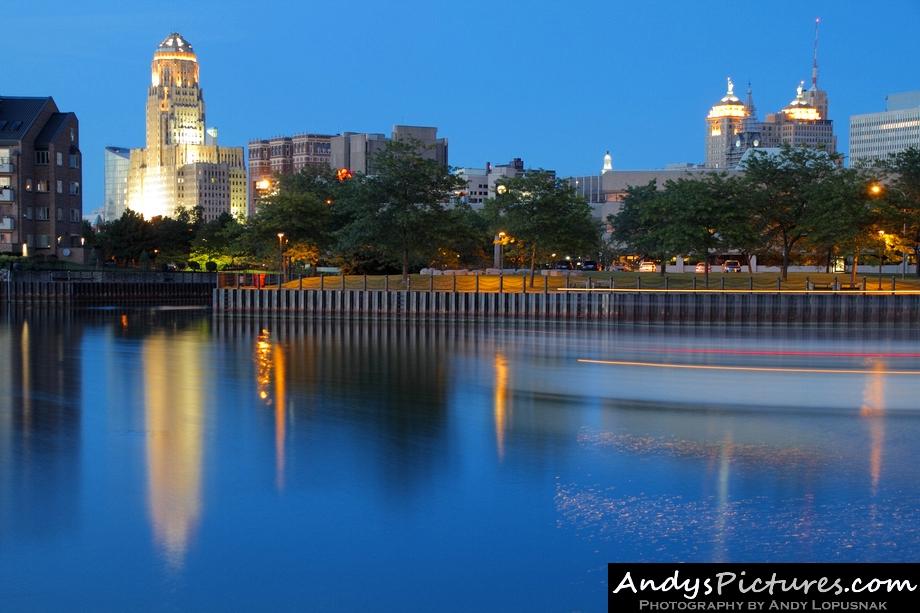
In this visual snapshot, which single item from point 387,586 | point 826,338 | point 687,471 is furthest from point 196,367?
point 826,338

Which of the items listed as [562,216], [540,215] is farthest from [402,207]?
[562,216]

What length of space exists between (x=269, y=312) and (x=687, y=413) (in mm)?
48920

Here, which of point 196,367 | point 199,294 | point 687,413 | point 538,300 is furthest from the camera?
point 199,294

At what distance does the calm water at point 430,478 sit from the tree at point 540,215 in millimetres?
37765

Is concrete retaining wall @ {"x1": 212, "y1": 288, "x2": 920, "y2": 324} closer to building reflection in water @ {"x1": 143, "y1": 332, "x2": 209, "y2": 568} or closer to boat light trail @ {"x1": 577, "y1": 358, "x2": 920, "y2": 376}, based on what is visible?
building reflection in water @ {"x1": 143, "y1": 332, "x2": 209, "y2": 568}

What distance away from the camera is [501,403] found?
2947cm

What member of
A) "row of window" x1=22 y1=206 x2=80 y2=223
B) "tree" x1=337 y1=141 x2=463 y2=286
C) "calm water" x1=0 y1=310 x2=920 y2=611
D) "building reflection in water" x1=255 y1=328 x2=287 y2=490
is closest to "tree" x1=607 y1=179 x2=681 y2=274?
"tree" x1=337 y1=141 x2=463 y2=286

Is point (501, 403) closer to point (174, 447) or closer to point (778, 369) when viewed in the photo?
point (174, 447)

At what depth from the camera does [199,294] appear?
338ft

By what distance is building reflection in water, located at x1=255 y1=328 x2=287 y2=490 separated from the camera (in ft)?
Result: 72.6

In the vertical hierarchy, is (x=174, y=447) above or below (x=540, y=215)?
below

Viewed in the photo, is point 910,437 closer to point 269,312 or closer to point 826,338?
point 826,338

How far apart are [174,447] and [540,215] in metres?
55.4

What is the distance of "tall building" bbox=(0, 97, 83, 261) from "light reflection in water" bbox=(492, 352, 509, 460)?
9046cm
